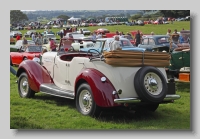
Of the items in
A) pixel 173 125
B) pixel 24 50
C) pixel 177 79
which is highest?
pixel 24 50

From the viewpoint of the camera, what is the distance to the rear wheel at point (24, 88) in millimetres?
8914

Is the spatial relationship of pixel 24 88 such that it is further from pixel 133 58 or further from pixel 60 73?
pixel 133 58

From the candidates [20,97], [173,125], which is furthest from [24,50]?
[173,125]

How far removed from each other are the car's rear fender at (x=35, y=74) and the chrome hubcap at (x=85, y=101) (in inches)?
61.3

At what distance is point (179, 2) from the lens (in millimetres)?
7262

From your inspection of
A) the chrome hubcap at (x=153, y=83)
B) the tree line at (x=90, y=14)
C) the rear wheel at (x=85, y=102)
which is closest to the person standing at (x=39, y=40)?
the tree line at (x=90, y=14)

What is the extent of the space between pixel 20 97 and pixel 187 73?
374 centimetres

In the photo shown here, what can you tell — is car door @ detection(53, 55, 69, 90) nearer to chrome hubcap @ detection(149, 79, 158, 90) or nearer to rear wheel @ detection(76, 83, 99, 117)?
rear wheel @ detection(76, 83, 99, 117)

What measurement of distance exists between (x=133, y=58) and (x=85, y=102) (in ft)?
3.85

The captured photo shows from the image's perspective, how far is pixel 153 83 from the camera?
6.92 metres

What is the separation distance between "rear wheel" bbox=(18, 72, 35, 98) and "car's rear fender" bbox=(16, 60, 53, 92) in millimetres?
136

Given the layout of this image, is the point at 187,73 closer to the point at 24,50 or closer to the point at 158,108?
the point at 158,108

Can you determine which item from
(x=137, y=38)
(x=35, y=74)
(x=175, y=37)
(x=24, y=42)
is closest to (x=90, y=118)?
(x=35, y=74)

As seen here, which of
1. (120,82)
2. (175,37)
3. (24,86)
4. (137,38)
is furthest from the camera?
(137,38)
